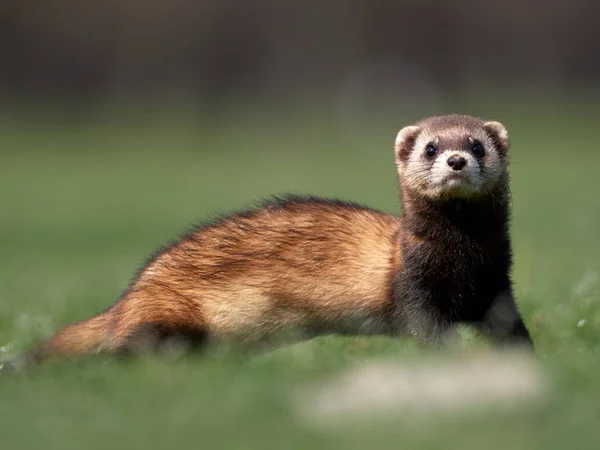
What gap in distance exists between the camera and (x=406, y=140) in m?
7.74

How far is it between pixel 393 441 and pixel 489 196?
2694 mm

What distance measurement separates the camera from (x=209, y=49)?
3978 centimetres

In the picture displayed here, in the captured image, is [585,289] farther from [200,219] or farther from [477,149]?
[200,219]

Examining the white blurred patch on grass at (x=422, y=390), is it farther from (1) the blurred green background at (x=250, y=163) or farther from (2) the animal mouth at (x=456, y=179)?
(2) the animal mouth at (x=456, y=179)

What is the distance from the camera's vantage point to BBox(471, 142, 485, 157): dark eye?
7.33 m

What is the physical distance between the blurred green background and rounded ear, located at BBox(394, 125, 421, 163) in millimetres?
1206

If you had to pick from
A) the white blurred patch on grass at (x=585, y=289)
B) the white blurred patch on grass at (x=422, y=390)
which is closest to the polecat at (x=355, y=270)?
the white blurred patch on grass at (x=422, y=390)

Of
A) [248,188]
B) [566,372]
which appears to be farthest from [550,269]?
[248,188]

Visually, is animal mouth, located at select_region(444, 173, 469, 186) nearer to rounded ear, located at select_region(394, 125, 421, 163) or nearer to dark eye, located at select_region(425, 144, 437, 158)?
dark eye, located at select_region(425, 144, 437, 158)

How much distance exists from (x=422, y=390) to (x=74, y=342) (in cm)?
281

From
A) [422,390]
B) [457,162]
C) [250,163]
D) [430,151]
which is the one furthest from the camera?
[250,163]

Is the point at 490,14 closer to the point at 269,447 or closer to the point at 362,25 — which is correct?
the point at 362,25

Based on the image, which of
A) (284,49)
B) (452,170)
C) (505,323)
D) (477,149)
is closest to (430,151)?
(477,149)

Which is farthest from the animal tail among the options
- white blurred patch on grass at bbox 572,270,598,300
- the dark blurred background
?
the dark blurred background
